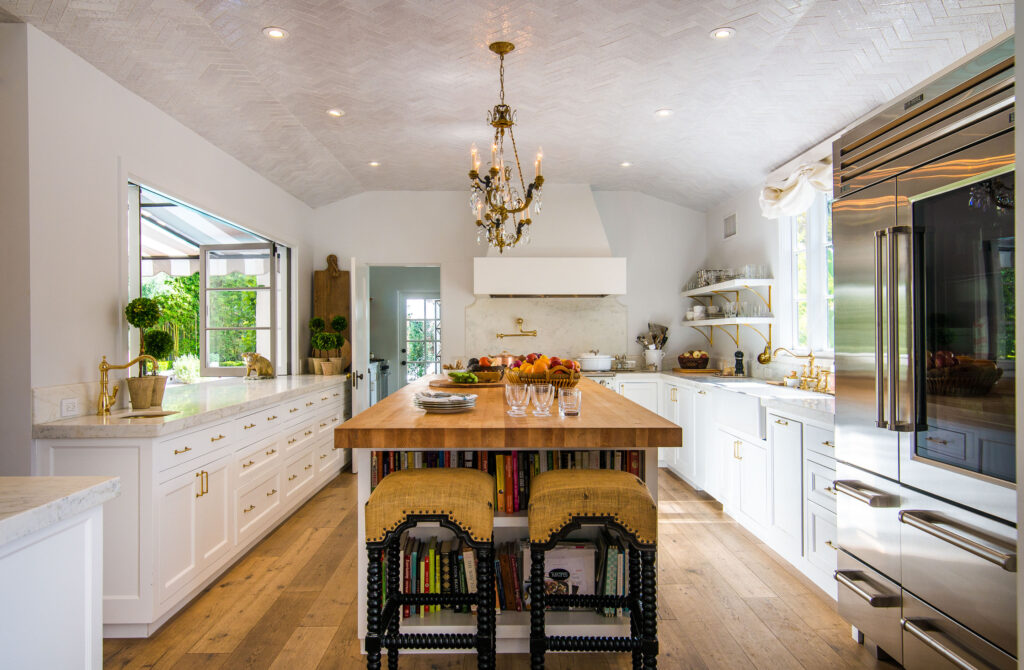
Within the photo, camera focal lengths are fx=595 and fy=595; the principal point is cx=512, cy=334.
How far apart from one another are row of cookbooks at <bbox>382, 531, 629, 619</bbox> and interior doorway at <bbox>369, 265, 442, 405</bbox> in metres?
6.37

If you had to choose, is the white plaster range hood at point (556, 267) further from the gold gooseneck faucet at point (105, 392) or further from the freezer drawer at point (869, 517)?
the freezer drawer at point (869, 517)

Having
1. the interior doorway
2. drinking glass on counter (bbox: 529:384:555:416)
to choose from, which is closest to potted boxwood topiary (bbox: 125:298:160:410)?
drinking glass on counter (bbox: 529:384:555:416)

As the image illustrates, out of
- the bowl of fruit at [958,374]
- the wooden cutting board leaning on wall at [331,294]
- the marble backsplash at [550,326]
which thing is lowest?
the bowl of fruit at [958,374]

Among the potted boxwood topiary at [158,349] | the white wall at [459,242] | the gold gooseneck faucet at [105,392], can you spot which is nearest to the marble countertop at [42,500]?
the gold gooseneck faucet at [105,392]

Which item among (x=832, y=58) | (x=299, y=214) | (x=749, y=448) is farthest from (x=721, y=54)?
(x=299, y=214)

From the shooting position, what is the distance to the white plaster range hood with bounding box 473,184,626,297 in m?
5.54

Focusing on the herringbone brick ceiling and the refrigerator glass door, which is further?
the herringbone brick ceiling

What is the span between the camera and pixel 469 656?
233cm

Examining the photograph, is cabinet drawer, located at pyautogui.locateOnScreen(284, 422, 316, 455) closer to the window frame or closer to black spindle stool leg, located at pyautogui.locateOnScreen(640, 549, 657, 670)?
the window frame

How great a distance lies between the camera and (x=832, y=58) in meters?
2.98

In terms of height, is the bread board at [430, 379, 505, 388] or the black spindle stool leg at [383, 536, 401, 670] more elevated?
the bread board at [430, 379, 505, 388]

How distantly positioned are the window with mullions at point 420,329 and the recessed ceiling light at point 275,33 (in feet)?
19.4

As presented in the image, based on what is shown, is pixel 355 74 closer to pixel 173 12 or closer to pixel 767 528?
pixel 173 12

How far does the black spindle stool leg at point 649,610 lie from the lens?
72.5 inches
